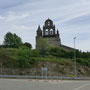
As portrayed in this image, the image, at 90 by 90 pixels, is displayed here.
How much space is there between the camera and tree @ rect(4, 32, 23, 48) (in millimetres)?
104756

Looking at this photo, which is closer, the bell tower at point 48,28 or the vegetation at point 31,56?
the vegetation at point 31,56

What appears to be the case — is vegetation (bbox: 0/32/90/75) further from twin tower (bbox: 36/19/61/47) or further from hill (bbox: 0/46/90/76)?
twin tower (bbox: 36/19/61/47)

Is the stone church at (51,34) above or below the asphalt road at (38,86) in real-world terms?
above

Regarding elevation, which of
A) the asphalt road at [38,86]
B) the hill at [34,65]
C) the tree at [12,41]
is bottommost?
the asphalt road at [38,86]

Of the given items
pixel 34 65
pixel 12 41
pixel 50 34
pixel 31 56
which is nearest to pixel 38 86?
pixel 34 65

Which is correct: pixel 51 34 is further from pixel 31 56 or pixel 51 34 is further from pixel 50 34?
pixel 31 56

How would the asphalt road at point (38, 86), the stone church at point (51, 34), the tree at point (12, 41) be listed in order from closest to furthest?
the asphalt road at point (38, 86), the tree at point (12, 41), the stone church at point (51, 34)

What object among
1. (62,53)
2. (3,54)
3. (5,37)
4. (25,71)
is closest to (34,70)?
(25,71)

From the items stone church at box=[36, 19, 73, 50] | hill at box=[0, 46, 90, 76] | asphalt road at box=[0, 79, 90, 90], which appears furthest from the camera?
stone church at box=[36, 19, 73, 50]

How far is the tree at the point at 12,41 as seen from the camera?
105m

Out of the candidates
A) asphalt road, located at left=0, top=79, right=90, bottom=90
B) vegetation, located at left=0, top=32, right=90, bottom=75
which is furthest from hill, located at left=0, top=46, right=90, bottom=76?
asphalt road, located at left=0, top=79, right=90, bottom=90

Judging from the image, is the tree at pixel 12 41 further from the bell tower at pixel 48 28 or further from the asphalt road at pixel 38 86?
the asphalt road at pixel 38 86

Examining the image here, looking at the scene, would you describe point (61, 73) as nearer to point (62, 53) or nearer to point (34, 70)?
point (34, 70)

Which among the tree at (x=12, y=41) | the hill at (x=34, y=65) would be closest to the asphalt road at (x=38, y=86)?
the hill at (x=34, y=65)
